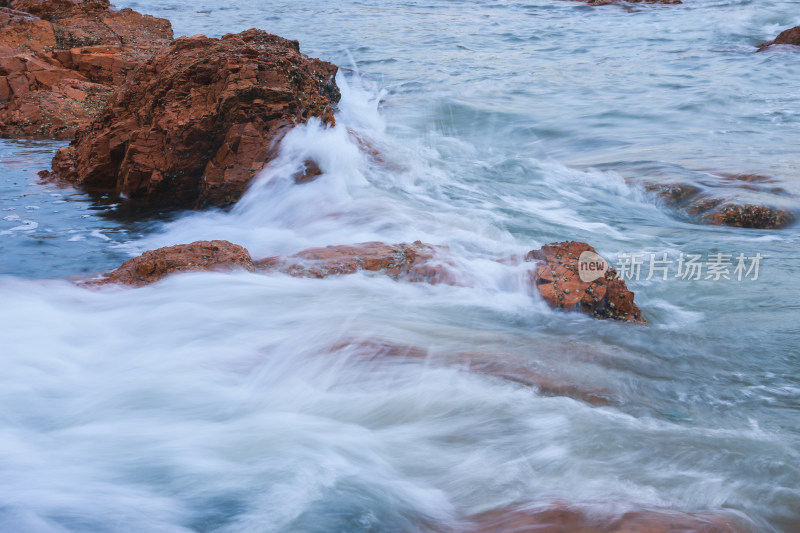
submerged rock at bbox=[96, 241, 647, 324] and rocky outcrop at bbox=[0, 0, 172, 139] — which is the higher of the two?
rocky outcrop at bbox=[0, 0, 172, 139]

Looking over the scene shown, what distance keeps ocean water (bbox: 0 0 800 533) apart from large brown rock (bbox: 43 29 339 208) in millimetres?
214

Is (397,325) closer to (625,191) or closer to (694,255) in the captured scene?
(694,255)

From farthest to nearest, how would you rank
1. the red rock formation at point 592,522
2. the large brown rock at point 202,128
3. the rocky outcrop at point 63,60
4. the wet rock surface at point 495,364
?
the rocky outcrop at point 63,60 < the large brown rock at point 202,128 < the wet rock surface at point 495,364 < the red rock formation at point 592,522

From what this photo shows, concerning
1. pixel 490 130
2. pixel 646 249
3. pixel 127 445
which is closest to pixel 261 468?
pixel 127 445

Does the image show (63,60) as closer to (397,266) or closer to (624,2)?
(397,266)

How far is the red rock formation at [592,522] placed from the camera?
2.10 meters

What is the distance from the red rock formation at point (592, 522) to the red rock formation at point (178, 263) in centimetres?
244

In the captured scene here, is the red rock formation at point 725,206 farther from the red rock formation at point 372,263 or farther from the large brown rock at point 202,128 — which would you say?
the large brown rock at point 202,128

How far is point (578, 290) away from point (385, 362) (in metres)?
1.27

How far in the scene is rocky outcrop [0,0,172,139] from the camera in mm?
8008

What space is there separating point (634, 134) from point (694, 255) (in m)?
4.34

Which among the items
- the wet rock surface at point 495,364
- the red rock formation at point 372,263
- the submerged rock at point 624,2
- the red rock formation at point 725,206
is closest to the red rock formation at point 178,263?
the red rock formation at point 372,263

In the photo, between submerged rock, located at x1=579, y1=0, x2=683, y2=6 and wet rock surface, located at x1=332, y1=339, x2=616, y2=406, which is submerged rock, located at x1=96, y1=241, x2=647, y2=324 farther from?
submerged rock, located at x1=579, y1=0, x2=683, y2=6

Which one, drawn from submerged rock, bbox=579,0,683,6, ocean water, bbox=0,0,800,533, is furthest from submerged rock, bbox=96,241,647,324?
submerged rock, bbox=579,0,683,6
